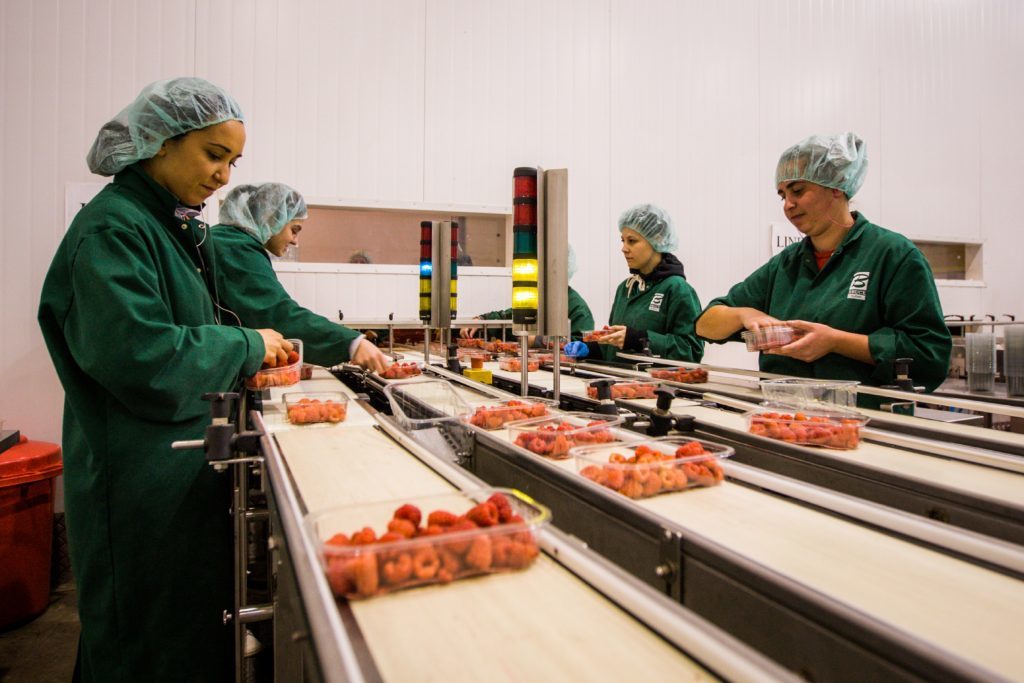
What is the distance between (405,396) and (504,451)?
0.90 metres

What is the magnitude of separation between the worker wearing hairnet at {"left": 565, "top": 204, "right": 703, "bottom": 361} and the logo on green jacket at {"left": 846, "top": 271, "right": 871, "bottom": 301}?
4.47ft

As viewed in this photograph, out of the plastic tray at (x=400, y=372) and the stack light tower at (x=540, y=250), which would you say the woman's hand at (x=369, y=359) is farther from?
the stack light tower at (x=540, y=250)

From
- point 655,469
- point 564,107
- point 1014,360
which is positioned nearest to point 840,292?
point 655,469

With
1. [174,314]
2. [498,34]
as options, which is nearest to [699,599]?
[174,314]

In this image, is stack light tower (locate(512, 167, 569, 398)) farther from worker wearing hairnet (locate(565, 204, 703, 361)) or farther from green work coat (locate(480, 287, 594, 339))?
green work coat (locate(480, 287, 594, 339))

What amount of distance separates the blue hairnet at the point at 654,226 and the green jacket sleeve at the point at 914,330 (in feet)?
5.93

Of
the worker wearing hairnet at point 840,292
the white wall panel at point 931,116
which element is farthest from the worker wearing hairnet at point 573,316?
the white wall panel at point 931,116

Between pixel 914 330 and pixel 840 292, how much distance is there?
0.29 meters

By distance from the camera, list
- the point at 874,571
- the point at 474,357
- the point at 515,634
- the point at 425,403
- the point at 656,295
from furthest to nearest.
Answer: the point at 656,295
the point at 474,357
the point at 425,403
the point at 874,571
the point at 515,634

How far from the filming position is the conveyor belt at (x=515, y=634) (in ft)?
2.12

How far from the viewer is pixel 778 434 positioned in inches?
60.0

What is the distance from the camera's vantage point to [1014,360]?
4.45 m

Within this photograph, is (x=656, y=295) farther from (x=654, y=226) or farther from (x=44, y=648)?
(x=44, y=648)

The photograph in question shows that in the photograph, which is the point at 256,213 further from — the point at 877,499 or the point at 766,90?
the point at 766,90
